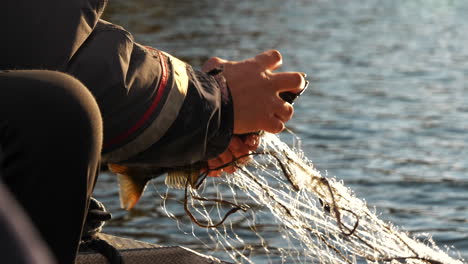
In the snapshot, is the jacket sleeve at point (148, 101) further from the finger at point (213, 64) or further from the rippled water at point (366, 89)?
the rippled water at point (366, 89)

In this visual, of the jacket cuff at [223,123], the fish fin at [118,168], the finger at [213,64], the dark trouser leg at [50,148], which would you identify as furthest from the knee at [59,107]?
the finger at [213,64]

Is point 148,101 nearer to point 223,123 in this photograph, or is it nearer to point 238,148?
point 223,123

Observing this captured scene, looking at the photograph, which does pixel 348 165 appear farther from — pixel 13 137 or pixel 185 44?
pixel 185 44

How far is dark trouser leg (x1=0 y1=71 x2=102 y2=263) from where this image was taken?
163 cm

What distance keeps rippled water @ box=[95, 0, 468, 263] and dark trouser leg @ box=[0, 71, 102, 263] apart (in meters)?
2.10

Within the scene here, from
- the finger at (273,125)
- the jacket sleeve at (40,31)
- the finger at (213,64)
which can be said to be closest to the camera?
the jacket sleeve at (40,31)

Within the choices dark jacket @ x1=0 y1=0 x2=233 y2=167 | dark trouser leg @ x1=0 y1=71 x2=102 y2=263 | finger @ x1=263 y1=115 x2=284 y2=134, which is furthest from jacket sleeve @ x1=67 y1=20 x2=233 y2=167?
dark trouser leg @ x1=0 y1=71 x2=102 y2=263

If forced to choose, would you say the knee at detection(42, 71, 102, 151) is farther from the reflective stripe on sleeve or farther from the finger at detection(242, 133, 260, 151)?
the finger at detection(242, 133, 260, 151)

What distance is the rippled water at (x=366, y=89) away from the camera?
324 inches

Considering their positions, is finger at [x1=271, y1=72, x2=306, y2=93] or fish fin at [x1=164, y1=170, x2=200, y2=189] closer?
finger at [x1=271, y1=72, x2=306, y2=93]

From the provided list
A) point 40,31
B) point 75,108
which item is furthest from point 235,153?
point 75,108

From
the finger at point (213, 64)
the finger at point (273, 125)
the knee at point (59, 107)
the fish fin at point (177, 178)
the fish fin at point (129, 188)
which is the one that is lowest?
the fish fin at point (129, 188)

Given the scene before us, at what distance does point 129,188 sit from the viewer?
2857mm

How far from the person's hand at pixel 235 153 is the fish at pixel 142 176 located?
0.29 feet
